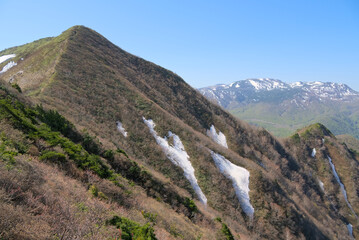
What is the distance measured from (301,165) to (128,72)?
70204mm

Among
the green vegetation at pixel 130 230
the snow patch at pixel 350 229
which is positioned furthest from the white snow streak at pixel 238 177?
the snow patch at pixel 350 229

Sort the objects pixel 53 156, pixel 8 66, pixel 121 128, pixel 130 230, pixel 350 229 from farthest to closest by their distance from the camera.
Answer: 1. pixel 350 229
2. pixel 8 66
3. pixel 121 128
4. pixel 53 156
5. pixel 130 230

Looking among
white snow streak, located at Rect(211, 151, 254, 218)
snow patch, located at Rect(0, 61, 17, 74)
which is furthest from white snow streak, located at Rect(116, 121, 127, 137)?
snow patch, located at Rect(0, 61, 17, 74)

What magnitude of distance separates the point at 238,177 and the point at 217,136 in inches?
858

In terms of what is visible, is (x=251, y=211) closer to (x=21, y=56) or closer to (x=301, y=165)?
(x=301, y=165)

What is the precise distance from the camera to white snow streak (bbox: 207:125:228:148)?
57.2 m

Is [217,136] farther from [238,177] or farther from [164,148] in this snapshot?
[164,148]

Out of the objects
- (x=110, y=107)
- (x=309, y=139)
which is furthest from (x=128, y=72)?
(x=309, y=139)

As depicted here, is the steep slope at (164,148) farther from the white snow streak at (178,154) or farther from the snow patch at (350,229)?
the snow patch at (350,229)

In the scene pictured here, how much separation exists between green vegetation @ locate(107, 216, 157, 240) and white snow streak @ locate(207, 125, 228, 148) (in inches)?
1915

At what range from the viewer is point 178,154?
35719 mm

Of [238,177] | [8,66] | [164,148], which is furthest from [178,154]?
[8,66]

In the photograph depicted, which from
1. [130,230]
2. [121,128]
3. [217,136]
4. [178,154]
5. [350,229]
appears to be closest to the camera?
[130,230]

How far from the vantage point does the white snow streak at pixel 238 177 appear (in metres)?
33.5
